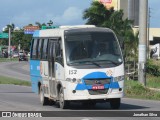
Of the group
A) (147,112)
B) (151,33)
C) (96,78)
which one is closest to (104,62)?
(96,78)

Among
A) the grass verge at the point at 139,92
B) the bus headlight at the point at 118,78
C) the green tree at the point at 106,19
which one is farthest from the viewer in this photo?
the green tree at the point at 106,19

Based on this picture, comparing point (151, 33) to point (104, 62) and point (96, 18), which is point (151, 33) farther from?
point (104, 62)

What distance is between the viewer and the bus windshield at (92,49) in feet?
68.4

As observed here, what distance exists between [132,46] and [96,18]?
7319 mm

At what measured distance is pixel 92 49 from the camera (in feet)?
69.2

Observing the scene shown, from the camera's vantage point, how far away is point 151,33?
13012 centimetres

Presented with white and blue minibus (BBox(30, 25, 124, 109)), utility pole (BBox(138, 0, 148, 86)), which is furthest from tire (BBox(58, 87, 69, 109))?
utility pole (BBox(138, 0, 148, 86))

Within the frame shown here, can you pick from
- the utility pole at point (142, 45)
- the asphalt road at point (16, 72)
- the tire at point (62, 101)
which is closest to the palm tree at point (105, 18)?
the asphalt road at point (16, 72)

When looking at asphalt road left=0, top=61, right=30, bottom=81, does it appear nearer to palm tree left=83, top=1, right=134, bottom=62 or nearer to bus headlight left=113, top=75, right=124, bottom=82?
palm tree left=83, top=1, right=134, bottom=62

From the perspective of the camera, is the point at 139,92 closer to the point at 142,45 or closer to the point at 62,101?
the point at 142,45

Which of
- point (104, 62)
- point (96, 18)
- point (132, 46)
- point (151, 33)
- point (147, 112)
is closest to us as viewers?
point (147, 112)

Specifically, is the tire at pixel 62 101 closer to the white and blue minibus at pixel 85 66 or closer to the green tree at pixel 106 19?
the white and blue minibus at pixel 85 66

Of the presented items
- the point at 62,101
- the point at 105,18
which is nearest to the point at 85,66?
the point at 62,101

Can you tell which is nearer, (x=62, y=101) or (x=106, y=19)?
(x=62, y=101)
